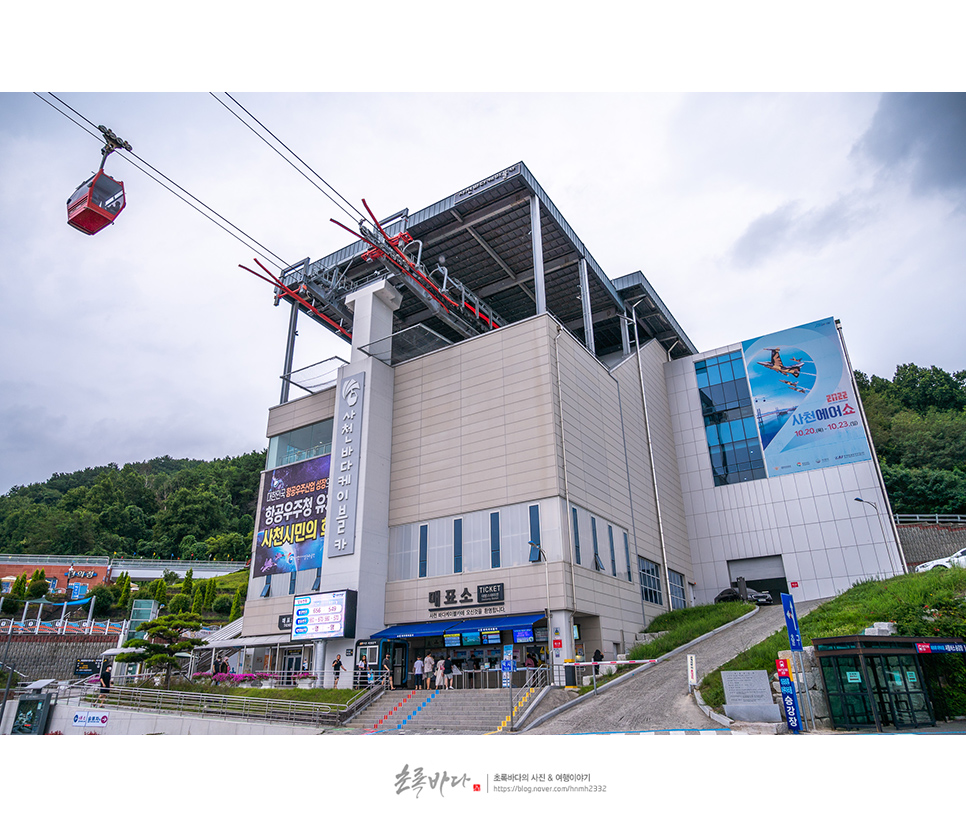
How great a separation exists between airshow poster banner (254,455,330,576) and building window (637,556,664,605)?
59.2 ft

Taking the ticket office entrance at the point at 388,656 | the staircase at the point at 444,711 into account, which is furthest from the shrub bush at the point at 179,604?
the staircase at the point at 444,711

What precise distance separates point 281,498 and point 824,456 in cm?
3491

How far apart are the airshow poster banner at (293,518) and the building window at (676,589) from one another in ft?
71.2

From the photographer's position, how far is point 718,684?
19.8 metres

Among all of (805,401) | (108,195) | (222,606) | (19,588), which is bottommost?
(222,606)

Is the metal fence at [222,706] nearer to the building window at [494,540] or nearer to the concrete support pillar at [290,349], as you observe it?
the building window at [494,540]

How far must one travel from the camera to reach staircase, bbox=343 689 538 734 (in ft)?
69.6

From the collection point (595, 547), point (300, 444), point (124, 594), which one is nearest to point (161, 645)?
point (300, 444)

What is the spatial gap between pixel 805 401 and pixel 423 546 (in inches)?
→ 1117

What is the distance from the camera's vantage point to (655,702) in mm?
20125

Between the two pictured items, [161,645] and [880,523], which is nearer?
[161,645]

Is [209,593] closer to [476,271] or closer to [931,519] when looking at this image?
[476,271]

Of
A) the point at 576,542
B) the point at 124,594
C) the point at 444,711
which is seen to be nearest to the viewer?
the point at 444,711

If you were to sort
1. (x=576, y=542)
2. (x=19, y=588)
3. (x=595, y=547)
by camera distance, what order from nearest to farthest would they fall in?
(x=576, y=542), (x=595, y=547), (x=19, y=588)
